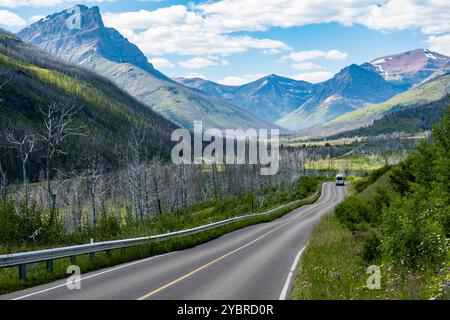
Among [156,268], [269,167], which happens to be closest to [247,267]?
[156,268]

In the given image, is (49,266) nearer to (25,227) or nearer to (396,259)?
(25,227)

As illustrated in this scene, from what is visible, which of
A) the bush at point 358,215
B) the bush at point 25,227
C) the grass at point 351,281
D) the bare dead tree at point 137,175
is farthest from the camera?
the bare dead tree at point 137,175

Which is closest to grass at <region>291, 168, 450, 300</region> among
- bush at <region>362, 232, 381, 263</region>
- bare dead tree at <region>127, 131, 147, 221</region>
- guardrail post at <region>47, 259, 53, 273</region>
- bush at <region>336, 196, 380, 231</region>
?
bush at <region>362, 232, 381, 263</region>

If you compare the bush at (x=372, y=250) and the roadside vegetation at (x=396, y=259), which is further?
the bush at (x=372, y=250)

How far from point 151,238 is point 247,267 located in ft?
20.3

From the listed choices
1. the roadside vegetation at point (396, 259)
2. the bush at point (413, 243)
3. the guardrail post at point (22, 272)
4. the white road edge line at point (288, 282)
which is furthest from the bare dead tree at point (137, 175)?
the bush at point (413, 243)

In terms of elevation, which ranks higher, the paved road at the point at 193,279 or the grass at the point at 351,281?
the grass at the point at 351,281

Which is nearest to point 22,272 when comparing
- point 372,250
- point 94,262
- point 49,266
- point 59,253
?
point 49,266

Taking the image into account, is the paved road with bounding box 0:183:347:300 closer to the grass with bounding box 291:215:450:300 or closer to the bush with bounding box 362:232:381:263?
the grass with bounding box 291:215:450:300

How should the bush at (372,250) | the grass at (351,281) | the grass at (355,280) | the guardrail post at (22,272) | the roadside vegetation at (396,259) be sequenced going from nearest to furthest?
the grass at (355,280) < the grass at (351,281) < the roadside vegetation at (396,259) < the guardrail post at (22,272) < the bush at (372,250)

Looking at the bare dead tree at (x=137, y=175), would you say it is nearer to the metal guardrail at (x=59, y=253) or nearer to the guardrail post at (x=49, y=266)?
the metal guardrail at (x=59, y=253)

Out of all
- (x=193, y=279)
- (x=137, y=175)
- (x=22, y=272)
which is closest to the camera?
(x=22, y=272)

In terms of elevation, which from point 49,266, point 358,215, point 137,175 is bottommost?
point 358,215
